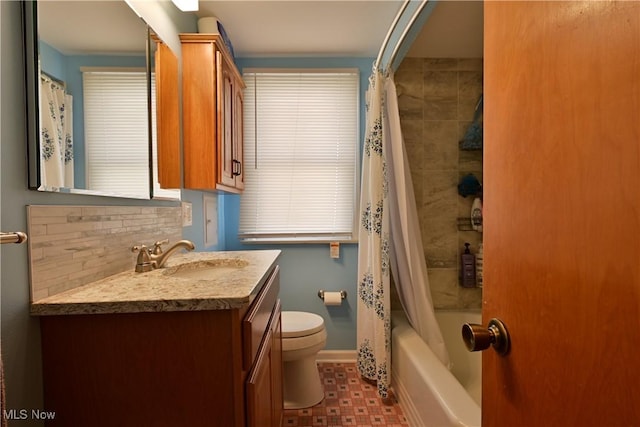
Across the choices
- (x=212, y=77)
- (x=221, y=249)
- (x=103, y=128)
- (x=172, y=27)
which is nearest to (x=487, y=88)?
(x=103, y=128)

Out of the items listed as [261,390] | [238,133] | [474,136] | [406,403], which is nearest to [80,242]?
[261,390]

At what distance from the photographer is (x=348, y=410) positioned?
1.86m

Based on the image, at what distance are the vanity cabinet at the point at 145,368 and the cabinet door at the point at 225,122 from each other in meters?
1.06

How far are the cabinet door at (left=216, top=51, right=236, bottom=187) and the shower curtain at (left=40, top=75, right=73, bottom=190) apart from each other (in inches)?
32.8

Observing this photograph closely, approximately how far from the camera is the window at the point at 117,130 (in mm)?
1036

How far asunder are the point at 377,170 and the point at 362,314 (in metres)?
0.92

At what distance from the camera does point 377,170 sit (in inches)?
76.4

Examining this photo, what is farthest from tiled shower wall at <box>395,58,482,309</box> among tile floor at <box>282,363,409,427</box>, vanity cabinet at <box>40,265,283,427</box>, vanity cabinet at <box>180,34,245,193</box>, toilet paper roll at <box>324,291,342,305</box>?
vanity cabinet at <box>40,265,283,427</box>

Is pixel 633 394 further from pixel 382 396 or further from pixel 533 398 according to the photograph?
pixel 382 396

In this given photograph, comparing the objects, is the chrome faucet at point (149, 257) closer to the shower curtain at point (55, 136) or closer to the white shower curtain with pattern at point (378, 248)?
the shower curtain at point (55, 136)

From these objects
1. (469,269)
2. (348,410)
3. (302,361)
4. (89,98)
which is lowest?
(348,410)

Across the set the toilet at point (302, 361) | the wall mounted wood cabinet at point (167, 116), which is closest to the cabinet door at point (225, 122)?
the wall mounted wood cabinet at point (167, 116)

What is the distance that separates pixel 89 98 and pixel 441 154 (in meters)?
2.12

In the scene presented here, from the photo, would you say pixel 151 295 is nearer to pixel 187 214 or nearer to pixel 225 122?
pixel 187 214
